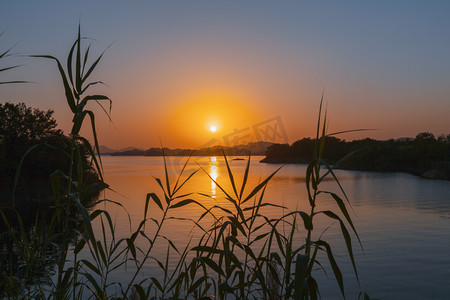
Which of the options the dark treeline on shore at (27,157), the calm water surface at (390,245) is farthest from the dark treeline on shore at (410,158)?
the dark treeline on shore at (27,157)

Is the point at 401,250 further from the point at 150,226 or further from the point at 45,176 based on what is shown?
the point at 45,176

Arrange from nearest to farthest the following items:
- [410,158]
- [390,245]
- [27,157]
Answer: [390,245] < [27,157] < [410,158]

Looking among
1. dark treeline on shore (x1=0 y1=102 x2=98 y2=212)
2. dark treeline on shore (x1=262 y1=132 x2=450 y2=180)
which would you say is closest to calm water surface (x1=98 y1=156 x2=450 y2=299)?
dark treeline on shore (x1=0 y1=102 x2=98 y2=212)

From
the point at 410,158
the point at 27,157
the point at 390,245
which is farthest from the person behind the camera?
the point at 410,158

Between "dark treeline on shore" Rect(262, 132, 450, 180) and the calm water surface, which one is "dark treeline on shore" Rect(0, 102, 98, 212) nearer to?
the calm water surface

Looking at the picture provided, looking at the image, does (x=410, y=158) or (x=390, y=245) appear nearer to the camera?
(x=390, y=245)

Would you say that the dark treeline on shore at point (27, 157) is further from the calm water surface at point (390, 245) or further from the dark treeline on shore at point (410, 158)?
the dark treeline on shore at point (410, 158)

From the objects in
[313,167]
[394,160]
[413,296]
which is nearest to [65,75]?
[313,167]

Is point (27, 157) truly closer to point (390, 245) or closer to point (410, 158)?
point (390, 245)

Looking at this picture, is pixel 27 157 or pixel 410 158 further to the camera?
pixel 410 158

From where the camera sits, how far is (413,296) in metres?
11.7

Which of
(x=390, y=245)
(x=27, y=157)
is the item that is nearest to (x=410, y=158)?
(x=390, y=245)

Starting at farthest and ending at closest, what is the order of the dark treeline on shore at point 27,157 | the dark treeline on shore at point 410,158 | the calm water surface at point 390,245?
the dark treeline on shore at point 410,158, the dark treeline on shore at point 27,157, the calm water surface at point 390,245

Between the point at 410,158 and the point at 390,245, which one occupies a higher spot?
the point at 410,158
